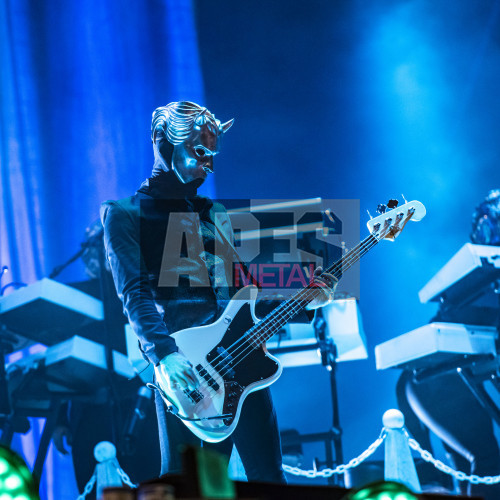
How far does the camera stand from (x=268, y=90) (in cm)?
585

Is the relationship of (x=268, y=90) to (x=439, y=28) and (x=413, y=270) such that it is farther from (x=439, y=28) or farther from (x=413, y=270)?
(x=413, y=270)

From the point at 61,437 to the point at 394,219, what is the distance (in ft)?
9.77

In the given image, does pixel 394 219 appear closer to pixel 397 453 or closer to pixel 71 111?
pixel 397 453

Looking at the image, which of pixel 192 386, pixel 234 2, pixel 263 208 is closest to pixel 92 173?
pixel 263 208

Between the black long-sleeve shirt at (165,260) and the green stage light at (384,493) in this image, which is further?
the black long-sleeve shirt at (165,260)

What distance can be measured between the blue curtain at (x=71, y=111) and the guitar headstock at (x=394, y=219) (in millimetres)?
2745

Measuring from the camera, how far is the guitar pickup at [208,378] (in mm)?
2537

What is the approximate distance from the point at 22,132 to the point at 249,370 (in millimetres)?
3598

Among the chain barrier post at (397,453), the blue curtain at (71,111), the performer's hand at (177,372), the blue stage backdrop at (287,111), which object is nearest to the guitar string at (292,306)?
the performer's hand at (177,372)

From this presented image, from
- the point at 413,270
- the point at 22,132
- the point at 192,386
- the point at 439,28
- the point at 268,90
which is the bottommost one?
the point at 192,386

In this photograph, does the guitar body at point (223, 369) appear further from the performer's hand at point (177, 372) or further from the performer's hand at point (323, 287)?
the performer's hand at point (323, 287)

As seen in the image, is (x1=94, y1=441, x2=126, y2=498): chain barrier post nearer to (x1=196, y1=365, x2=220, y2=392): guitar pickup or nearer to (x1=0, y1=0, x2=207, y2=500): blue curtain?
(x1=196, y1=365, x2=220, y2=392): guitar pickup

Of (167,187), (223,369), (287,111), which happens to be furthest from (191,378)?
(287,111)

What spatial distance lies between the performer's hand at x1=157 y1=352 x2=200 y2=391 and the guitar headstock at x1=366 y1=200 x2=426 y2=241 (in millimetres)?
1111
